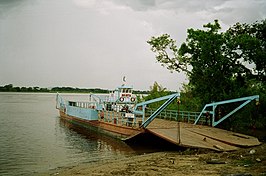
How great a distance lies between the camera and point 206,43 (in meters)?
21.9

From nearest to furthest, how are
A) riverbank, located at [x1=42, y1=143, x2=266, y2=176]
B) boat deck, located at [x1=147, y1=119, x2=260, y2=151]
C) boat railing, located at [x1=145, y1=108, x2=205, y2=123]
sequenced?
1. riverbank, located at [x1=42, y1=143, x2=266, y2=176]
2. boat deck, located at [x1=147, y1=119, x2=260, y2=151]
3. boat railing, located at [x1=145, y1=108, x2=205, y2=123]

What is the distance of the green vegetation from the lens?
21.1 metres

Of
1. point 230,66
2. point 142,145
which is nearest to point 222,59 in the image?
point 230,66

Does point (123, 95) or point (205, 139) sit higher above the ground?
point (123, 95)

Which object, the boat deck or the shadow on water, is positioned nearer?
the boat deck

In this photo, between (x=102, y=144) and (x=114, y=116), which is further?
(x=114, y=116)

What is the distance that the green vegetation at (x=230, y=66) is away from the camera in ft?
69.3

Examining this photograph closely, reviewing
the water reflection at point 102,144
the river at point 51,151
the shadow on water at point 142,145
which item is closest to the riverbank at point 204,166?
the river at point 51,151

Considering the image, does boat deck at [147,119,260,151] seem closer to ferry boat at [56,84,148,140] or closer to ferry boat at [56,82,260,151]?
ferry boat at [56,82,260,151]

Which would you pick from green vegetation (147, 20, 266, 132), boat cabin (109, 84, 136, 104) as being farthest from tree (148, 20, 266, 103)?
boat cabin (109, 84, 136, 104)

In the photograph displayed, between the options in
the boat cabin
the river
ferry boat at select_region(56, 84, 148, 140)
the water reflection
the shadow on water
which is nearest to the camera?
the river

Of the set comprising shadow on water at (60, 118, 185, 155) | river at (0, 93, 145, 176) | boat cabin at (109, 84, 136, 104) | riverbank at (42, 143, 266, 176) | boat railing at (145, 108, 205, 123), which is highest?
boat cabin at (109, 84, 136, 104)

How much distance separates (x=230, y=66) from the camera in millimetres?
22078

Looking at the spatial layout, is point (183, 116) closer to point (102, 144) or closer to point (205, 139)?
point (102, 144)
